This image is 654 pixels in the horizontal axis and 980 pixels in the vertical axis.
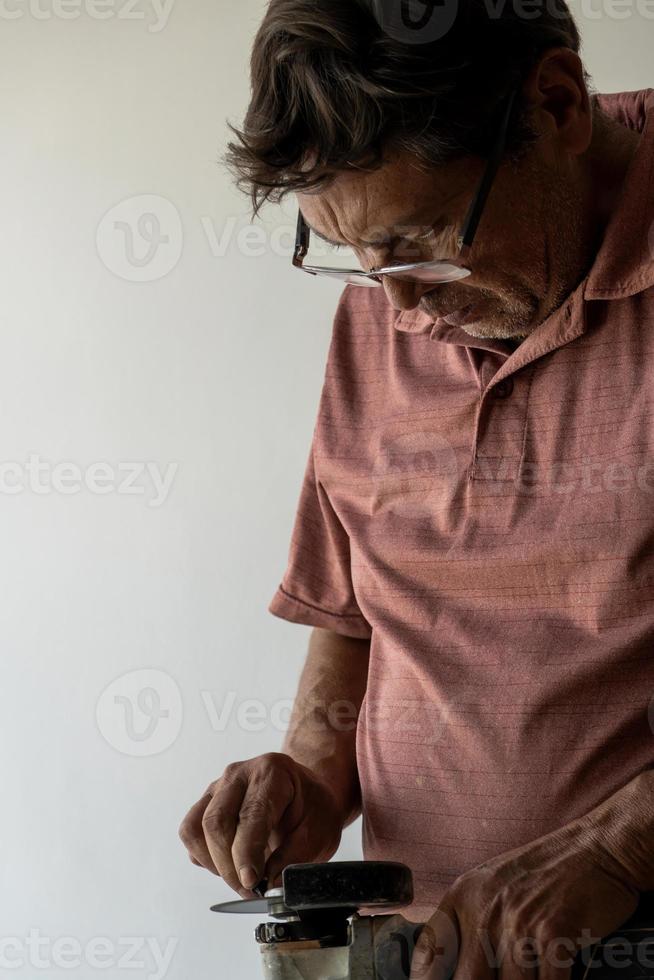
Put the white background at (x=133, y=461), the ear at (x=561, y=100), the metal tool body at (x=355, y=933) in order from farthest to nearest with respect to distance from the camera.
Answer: the white background at (x=133, y=461) → the ear at (x=561, y=100) → the metal tool body at (x=355, y=933)

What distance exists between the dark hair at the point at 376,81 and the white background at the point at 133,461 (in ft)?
3.42

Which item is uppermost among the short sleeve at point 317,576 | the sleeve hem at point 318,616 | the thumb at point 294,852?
the short sleeve at point 317,576

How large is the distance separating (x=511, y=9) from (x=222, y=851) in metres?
0.94

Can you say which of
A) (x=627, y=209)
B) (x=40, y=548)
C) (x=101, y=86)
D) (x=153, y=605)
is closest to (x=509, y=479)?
(x=627, y=209)

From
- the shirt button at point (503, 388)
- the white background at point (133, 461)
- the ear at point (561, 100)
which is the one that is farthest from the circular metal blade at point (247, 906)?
the white background at point (133, 461)

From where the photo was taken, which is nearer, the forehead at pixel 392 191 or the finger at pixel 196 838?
the forehead at pixel 392 191

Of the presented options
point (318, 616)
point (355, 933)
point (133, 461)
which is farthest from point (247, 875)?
point (133, 461)

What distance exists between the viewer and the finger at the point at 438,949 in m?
0.92

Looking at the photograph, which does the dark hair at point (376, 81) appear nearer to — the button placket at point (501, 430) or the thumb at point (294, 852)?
the button placket at point (501, 430)

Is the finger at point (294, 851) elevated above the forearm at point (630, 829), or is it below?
below

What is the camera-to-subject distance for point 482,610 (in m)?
1.26

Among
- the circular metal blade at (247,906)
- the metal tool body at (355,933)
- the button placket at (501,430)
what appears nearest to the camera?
the metal tool body at (355,933)

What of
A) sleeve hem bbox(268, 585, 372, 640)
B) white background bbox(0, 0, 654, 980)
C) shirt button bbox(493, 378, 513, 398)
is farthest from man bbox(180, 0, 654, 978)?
white background bbox(0, 0, 654, 980)

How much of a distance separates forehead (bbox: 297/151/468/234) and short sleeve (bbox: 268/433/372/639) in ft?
1.33
